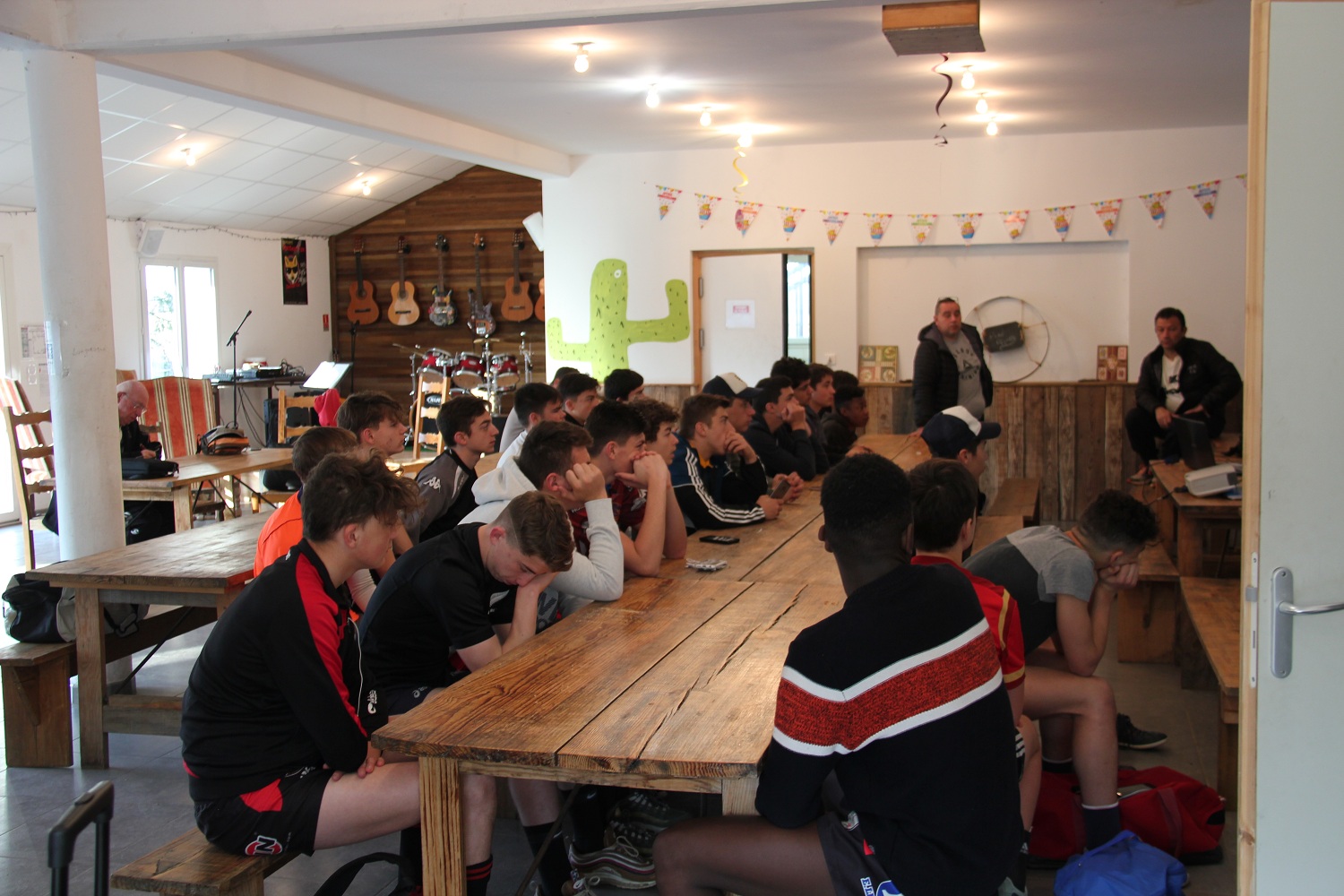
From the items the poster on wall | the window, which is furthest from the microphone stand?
the poster on wall

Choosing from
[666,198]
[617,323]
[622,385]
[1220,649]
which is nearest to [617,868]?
[1220,649]

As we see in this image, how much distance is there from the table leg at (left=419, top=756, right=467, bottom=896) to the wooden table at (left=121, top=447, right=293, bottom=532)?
360 centimetres

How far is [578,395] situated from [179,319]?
6.91 metres

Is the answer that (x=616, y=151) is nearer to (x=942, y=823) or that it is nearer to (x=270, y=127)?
(x=270, y=127)

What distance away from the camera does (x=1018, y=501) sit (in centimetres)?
631

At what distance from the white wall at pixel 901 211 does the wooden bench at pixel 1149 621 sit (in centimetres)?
432

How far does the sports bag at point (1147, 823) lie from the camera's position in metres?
2.97

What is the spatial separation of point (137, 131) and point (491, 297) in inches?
177

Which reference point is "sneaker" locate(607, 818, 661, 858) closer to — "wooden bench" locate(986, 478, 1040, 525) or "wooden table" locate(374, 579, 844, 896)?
"wooden table" locate(374, 579, 844, 896)

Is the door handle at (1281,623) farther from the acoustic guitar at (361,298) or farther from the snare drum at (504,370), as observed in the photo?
the acoustic guitar at (361,298)

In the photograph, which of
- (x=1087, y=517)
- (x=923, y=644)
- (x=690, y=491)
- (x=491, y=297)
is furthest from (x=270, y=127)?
(x=923, y=644)

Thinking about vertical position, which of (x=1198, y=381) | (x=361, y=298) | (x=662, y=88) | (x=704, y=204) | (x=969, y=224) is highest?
(x=662, y=88)

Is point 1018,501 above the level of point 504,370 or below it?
below

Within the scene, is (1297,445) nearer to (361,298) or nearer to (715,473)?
(715,473)
